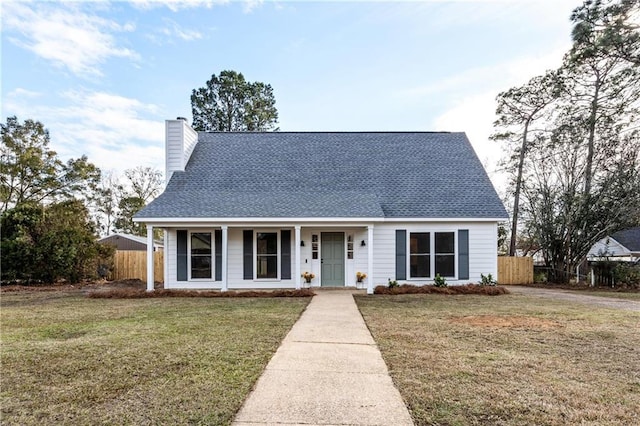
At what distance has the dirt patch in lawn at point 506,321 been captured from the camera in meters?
7.25

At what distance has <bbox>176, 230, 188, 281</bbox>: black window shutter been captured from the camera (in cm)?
1333

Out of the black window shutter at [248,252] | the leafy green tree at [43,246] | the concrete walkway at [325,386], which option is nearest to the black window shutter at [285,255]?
the black window shutter at [248,252]

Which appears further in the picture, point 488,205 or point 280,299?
point 488,205

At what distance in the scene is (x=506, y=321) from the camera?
25.2 ft

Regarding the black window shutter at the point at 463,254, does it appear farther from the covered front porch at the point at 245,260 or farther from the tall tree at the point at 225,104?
the tall tree at the point at 225,104

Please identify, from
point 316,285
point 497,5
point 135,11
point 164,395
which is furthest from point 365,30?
point 164,395

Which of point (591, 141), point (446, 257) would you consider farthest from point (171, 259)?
point (591, 141)

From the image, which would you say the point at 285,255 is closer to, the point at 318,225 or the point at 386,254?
the point at 318,225

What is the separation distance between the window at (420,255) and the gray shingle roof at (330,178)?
0.78 metres

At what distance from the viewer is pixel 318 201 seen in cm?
1348

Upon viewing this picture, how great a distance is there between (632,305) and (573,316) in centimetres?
350

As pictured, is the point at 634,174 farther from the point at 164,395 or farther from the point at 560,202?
the point at 164,395

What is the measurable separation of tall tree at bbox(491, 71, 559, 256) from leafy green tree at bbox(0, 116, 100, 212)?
80.4 ft

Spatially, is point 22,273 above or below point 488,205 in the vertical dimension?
below
